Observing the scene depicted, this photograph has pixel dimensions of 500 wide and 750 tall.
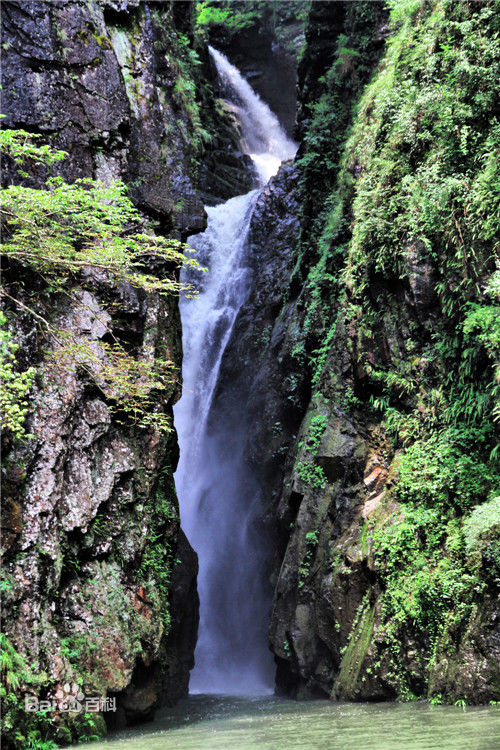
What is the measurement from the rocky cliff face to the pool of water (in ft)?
2.36

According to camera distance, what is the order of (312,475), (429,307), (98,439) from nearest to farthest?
(98,439)
(429,307)
(312,475)

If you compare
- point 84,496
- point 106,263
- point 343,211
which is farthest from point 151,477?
point 343,211

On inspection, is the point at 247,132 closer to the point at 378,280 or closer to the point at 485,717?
the point at 378,280

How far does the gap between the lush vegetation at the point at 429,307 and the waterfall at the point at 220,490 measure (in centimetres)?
517

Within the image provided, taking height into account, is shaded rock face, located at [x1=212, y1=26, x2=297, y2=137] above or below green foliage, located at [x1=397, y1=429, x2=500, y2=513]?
above


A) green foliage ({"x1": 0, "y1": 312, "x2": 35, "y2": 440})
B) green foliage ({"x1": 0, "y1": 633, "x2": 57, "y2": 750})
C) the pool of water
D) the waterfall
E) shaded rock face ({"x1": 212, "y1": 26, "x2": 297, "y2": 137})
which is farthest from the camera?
shaded rock face ({"x1": 212, "y1": 26, "x2": 297, "y2": 137})

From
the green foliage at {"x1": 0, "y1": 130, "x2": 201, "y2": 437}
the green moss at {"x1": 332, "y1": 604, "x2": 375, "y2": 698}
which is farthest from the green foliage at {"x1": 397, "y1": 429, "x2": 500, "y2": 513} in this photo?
the green foliage at {"x1": 0, "y1": 130, "x2": 201, "y2": 437}

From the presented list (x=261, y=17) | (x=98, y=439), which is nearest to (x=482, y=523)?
(x=98, y=439)

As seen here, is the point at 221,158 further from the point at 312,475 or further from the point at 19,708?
the point at 19,708

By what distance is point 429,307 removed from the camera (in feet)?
31.2

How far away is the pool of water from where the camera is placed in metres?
4.86

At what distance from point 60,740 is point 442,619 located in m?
4.65

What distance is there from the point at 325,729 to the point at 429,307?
6.10 metres

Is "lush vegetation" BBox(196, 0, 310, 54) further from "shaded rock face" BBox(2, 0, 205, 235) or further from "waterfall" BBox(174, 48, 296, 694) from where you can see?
"shaded rock face" BBox(2, 0, 205, 235)
